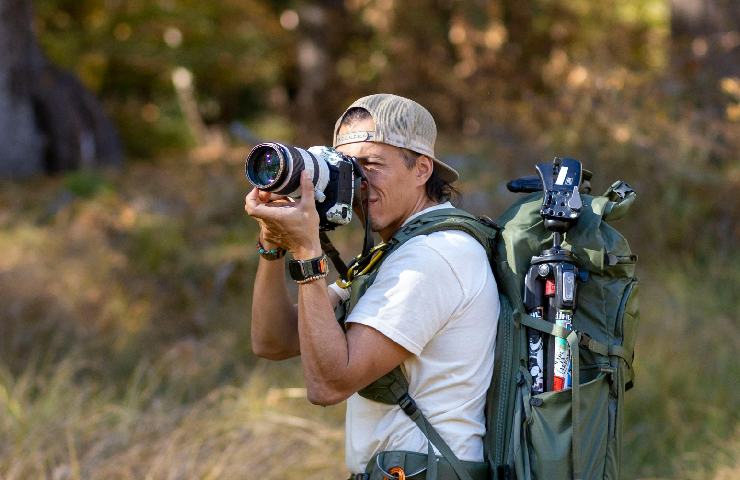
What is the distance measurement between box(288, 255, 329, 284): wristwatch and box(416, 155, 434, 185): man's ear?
491 mm

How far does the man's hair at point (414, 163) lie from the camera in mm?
2723

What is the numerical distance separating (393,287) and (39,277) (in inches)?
203

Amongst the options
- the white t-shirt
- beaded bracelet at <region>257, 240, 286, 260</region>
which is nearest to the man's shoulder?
the white t-shirt

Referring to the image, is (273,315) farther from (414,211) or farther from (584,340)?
(584,340)

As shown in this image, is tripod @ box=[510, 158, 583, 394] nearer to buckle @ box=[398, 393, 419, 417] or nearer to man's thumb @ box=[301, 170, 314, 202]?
buckle @ box=[398, 393, 419, 417]

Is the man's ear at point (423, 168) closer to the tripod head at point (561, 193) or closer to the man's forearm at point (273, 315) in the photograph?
the tripod head at point (561, 193)

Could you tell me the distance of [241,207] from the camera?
8.77 metres

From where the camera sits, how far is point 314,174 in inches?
97.7

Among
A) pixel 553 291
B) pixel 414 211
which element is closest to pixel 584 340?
pixel 553 291

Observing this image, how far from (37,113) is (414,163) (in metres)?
8.36

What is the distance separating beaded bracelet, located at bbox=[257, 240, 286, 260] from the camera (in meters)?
2.74

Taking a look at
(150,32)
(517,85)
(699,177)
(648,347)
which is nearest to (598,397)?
(648,347)

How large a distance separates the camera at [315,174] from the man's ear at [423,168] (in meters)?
0.23

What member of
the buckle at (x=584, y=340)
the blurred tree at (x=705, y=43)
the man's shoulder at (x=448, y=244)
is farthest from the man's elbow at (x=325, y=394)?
the blurred tree at (x=705, y=43)
